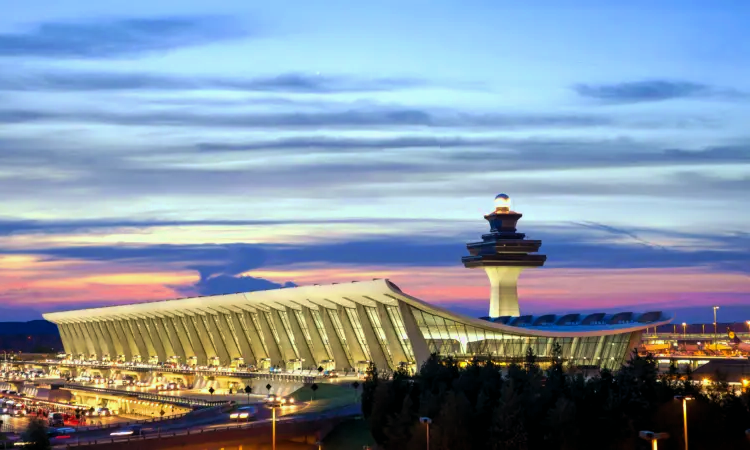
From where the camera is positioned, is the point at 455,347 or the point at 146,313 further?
the point at 146,313

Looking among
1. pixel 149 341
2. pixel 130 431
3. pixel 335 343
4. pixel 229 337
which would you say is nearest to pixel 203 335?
pixel 229 337

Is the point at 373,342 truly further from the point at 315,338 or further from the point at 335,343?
the point at 315,338

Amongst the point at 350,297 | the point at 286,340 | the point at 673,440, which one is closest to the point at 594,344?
the point at 350,297

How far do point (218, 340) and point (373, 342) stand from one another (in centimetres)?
4635

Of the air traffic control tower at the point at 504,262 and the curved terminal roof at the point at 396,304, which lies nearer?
the curved terminal roof at the point at 396,304

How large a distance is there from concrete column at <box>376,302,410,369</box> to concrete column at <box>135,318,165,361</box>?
252 ft

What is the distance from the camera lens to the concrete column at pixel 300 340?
133 m

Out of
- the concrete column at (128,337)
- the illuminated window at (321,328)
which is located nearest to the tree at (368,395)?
the illuminated window at (321,328)

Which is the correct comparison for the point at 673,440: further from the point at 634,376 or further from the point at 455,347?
the point at 455,347

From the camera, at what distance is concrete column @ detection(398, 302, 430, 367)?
109938 mm

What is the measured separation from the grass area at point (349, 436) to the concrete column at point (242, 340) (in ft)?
235

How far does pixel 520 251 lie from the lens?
163750mm

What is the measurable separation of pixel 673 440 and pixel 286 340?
275 feet

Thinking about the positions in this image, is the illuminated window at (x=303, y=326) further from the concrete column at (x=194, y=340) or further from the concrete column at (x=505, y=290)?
the concrete column at (x=505, y=290)
